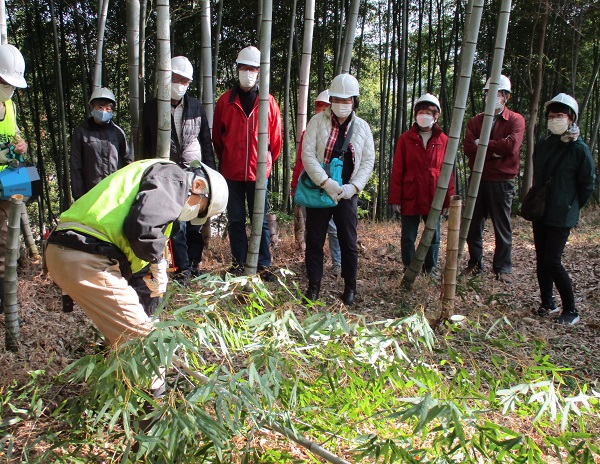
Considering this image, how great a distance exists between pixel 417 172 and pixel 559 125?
1096mm

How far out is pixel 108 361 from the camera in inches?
70.5

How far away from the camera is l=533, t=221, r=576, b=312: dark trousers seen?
376cm

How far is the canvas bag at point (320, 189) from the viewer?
3.75 metres

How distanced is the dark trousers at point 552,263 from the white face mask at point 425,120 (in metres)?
1.09

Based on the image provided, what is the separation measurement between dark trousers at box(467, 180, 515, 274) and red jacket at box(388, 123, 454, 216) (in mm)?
481

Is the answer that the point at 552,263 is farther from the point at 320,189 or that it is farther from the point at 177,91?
the point at 177,91

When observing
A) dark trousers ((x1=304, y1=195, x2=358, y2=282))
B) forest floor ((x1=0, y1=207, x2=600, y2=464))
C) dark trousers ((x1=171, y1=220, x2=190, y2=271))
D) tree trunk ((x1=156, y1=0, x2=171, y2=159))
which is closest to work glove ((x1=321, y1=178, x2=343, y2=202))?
dark trousers ((x1=304, y1=195, x2=358, y2=282))

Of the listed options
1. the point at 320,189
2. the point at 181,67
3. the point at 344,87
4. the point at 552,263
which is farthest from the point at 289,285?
the point at 552,263

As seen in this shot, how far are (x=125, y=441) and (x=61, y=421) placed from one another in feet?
1.63

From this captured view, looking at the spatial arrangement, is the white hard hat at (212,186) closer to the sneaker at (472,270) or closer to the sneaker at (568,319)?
the sneaker at (568,319)

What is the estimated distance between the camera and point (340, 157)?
3.82 metres

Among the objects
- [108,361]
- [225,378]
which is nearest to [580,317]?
[225,378]

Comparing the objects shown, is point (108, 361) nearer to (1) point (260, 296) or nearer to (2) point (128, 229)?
(2) point (128, 229)

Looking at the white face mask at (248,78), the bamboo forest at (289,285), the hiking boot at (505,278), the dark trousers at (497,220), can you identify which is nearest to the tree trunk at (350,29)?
the bamboo forest at (289,285)
